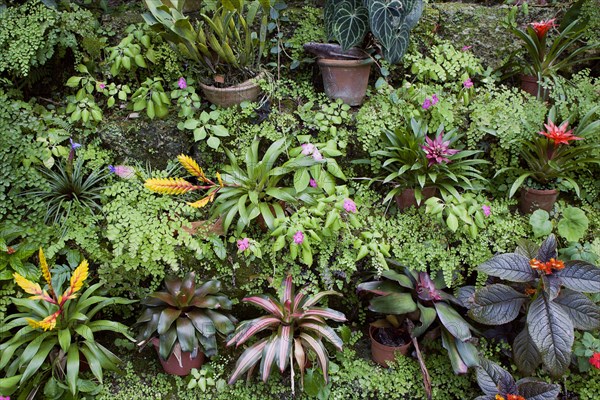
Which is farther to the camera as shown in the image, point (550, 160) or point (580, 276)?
point (550, 160)

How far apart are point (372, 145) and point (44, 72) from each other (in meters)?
2.51

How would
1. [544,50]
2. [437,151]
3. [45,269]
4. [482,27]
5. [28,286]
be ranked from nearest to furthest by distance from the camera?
[28,286] → [45,269] → [437,151] → [544,50] → [482,27]

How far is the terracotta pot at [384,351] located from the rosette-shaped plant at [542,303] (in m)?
0.47

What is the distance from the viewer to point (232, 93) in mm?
3246

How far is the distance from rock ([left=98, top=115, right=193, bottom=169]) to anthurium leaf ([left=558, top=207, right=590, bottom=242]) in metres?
2.55

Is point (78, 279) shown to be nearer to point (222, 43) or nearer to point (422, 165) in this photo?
point (222, 43)

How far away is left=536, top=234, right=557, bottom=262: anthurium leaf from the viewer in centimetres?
274

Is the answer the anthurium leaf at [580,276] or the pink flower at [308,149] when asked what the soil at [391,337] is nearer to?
the anthurium leaf at [580,276]

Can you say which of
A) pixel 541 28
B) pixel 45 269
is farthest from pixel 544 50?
pixel 45 269

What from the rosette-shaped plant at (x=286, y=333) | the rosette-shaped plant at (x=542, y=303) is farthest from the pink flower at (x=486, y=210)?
the rosette-shaped plant at (x=286, y=333)

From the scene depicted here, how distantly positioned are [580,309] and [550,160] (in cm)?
99

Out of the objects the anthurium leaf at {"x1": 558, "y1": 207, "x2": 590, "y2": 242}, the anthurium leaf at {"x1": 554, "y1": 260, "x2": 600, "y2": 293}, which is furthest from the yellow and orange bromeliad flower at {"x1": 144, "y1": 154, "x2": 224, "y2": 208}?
the anthurium leaf at {"x1": 558, "y1": 207, "x2": 590, "y2": 242}

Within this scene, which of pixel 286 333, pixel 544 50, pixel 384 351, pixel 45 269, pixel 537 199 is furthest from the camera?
pixel 544 50

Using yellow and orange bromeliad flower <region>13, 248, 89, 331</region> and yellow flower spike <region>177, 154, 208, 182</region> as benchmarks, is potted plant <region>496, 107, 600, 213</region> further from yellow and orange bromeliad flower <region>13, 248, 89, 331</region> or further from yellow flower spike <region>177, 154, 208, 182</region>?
yellow and orange bromeliad flower <region>13, 248, 89, 331</region>
